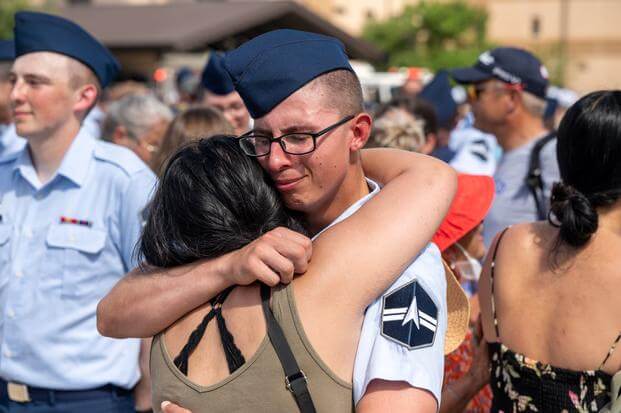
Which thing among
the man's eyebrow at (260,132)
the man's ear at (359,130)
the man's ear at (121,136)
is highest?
the man's eyebrow at (260,132)

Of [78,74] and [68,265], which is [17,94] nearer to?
[78,74]

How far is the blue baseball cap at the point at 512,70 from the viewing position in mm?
5543

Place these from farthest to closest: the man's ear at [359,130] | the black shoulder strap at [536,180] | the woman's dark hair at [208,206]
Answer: the black shoulder strap at [536,180] → the man's ear at [359,130] → the woman's dark hair at [208,206]

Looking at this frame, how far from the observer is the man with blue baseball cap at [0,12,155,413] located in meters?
3.42

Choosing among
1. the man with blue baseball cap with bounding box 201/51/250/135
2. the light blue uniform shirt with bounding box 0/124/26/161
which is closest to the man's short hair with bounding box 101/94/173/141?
the man with blue baseball cap with bounding box 201/51/250/135

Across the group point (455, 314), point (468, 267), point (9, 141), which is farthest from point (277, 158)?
point (9, 141)

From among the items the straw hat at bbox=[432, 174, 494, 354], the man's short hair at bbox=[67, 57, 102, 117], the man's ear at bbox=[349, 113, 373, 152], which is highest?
the man's ear at bbox=[349, 113, 373, 152]

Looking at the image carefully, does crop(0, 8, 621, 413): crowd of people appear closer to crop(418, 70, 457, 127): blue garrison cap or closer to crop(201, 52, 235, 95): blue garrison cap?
crop(201, 52, 235, 95): blue garrison cap

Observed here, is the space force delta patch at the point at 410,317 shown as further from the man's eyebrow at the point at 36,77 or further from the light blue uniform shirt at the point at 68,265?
the man's eyebrow at the point at 36,77

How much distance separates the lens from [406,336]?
6.32 ft

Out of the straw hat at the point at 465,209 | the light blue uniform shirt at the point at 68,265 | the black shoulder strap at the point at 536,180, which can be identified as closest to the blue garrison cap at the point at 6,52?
the light blue uniform shirt at the point at 68,265

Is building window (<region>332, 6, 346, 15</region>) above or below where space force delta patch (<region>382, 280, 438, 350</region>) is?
below

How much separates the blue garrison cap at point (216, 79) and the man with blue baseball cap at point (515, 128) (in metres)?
1.62

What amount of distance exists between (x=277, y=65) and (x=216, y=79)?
145 inches
